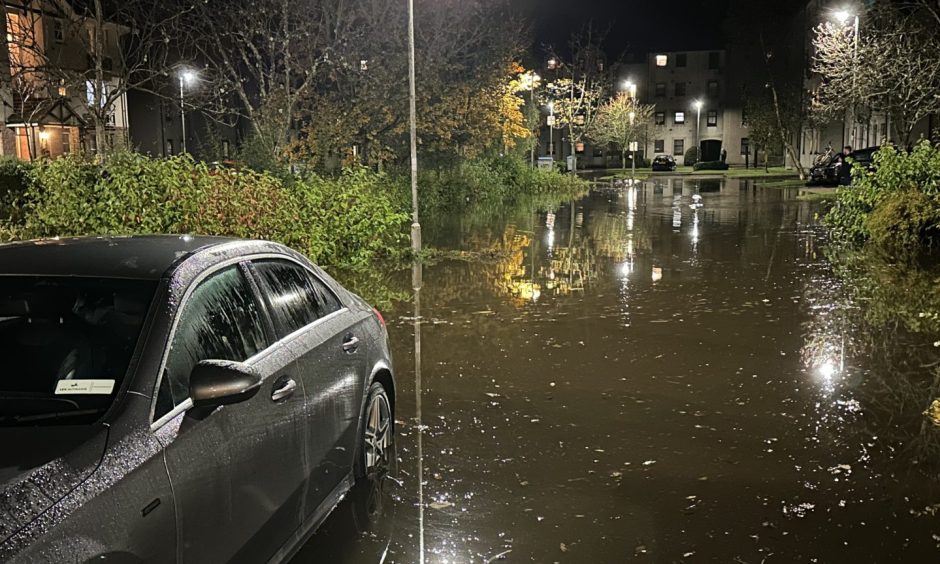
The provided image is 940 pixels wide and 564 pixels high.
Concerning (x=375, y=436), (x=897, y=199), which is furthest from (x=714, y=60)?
(x=375, y=436)

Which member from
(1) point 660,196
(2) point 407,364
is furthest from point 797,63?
(2) point 407,364

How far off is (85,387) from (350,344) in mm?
1945

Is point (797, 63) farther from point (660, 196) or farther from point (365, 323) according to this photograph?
point (365, 323)

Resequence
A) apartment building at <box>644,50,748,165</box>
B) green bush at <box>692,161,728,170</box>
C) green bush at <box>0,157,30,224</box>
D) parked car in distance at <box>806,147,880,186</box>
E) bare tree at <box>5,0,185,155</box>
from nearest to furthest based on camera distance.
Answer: green bush at <box>0,157,30,224</box>
bare tree at <box>5,0,185,155</box>
parked car in distance at <box>806,147,880,186</box>
green bush at <box>692,161,728,170</box>
apartment building at <box>644,50,748,165</box>

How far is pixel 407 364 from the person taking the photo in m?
8.66

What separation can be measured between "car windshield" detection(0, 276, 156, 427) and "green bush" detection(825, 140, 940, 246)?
15380 mm

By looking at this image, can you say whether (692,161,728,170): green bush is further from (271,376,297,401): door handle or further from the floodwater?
(271,376,297,401): door handle

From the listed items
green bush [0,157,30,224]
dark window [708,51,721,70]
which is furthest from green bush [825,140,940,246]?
dark window [708,51,721,70]

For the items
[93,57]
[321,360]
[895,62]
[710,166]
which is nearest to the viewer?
[321,360]

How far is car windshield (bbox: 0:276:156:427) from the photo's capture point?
317 cm

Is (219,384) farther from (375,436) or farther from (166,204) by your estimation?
(166,204)

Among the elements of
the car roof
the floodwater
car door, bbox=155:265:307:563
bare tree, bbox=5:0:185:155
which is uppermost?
bare tree, bbox=5:0:185:155

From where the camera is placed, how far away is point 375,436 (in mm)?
5445

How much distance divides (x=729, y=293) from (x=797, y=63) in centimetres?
5294
